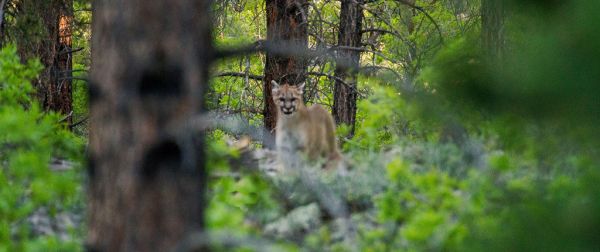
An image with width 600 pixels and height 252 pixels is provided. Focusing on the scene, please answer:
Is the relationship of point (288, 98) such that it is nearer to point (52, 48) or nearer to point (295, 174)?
point (295, 174)

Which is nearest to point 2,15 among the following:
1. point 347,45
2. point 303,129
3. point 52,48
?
point 52,48

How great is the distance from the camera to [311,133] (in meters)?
11.0

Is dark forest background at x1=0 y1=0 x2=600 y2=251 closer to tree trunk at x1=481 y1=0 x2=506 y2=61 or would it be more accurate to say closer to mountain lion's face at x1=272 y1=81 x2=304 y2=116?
mountain lion's face at x1=272 y1=81 x2=304 y2=116

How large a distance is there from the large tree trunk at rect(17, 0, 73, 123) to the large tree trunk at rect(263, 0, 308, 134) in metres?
3.38

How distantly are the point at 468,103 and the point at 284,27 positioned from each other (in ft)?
36.0

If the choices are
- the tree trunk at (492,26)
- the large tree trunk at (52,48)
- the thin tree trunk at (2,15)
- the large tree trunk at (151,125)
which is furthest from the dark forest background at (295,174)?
the large tree trunk at (52,48)

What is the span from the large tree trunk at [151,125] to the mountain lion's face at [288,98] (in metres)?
6.34

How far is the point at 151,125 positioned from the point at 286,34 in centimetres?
1117

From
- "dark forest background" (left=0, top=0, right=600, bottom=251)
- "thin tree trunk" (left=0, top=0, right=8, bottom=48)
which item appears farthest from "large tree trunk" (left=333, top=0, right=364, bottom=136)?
"dark forest background" (left=0, top=0, right=600, bottom=251)

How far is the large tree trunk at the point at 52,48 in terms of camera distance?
15.2 metres

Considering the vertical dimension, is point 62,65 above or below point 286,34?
below

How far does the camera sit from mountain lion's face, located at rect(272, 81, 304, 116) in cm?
1138

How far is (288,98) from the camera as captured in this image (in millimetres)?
11508

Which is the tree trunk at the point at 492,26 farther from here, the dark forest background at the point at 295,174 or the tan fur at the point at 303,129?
the dark forest background at the point at 295,174
